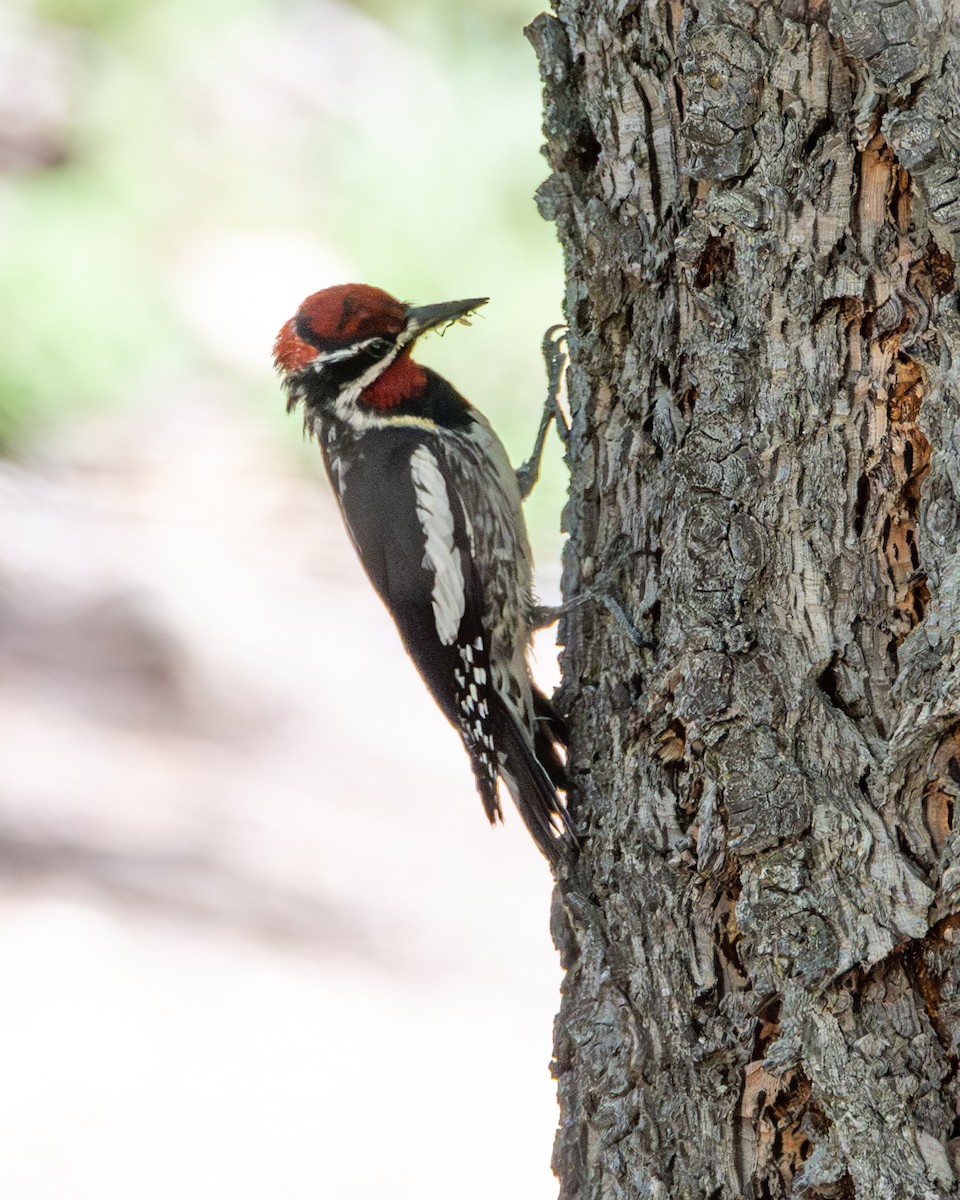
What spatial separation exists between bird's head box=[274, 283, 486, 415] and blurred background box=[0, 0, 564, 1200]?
187 cm

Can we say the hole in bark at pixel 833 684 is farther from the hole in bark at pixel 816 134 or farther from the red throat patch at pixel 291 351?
the red throat patch at pixel 291 351

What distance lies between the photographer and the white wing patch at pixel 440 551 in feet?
8.63

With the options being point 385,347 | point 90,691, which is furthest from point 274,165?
point 385,347

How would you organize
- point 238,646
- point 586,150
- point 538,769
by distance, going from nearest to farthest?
point 586,150
point 538,769
point 238,646

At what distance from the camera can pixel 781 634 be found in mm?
1577

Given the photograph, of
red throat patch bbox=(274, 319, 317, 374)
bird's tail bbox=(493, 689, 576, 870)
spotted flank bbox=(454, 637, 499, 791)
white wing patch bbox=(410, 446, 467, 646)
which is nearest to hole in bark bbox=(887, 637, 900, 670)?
bird's tail bbox=(493, 689, 576, 870)

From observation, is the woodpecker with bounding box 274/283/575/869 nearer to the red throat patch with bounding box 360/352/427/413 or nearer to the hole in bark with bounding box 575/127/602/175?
the red throat patch with bounding box 360/352/427/413

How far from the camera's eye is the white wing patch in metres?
2.63

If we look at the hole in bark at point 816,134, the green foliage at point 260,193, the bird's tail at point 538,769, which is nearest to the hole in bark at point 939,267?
the hole in bark at point 816,134

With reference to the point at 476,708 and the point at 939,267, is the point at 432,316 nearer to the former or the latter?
the point at 476,708

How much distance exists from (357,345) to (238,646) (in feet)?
7.38

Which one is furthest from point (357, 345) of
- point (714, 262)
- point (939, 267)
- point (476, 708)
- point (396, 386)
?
point (939, 267)

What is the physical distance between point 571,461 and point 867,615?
66 centimetres

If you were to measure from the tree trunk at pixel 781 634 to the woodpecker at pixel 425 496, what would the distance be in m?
0.80
